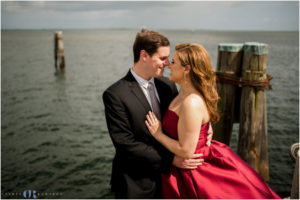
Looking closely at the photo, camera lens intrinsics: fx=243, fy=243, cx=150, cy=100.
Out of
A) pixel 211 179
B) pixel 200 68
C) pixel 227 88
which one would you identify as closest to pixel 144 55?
pixel 200 68

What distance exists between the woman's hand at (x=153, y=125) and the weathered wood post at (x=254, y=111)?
7.00 feet

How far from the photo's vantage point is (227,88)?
448 cm

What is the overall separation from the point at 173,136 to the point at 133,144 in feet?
1.60

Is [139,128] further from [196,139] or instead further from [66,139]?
[66,139]

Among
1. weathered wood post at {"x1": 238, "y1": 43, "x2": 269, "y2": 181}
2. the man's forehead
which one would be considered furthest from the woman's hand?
weathered wood post at {"x1": 238, "y1": 43, "x2": 269, "y2": 181}

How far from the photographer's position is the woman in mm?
2715

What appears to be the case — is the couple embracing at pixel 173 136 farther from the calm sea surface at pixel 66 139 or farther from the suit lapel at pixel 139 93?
the calm sea surface at pixel 66 139

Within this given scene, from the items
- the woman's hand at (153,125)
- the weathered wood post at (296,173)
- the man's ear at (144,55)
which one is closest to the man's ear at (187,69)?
the man's ear at (144,55)

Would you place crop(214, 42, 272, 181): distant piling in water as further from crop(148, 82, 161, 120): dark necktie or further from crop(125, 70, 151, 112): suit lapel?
crop(125, 70, 151, 112): suit lapel

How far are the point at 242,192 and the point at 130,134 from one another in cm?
146

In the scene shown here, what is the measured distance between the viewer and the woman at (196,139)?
271 cm

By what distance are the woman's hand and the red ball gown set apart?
9 centimetres

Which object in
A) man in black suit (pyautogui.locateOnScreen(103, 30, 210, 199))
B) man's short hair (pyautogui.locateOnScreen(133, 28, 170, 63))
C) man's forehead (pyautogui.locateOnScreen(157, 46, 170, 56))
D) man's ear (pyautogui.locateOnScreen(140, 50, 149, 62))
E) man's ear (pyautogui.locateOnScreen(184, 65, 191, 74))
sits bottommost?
man in black suit (pyautogui.locateOnScreen(103, 30, 210, 199))

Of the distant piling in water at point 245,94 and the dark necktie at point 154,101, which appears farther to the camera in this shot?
the distant piling in water at point 245,94
